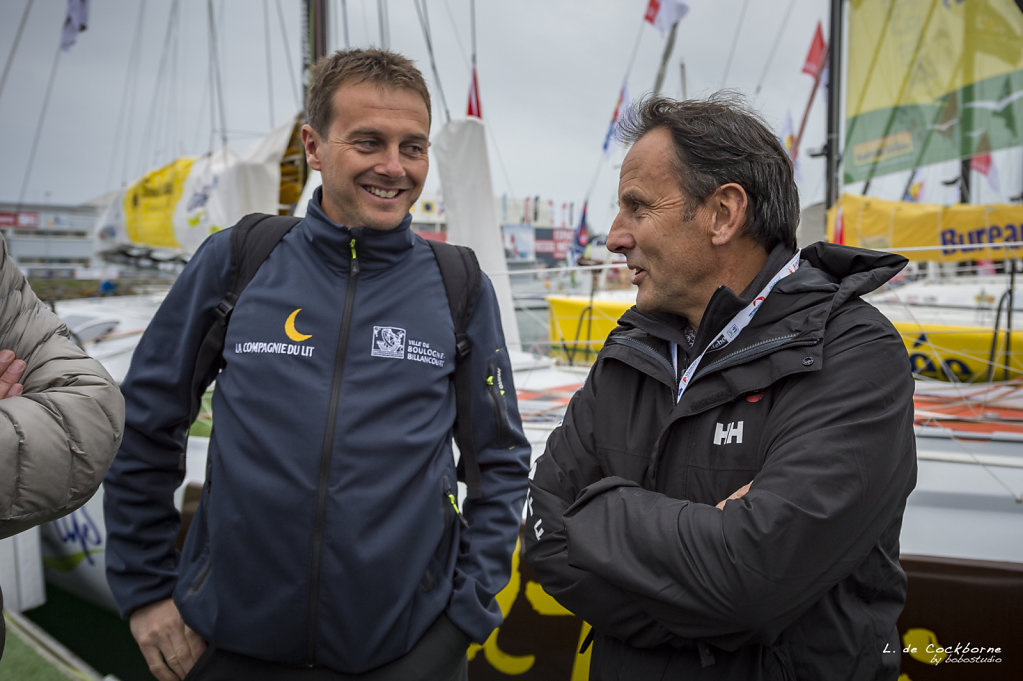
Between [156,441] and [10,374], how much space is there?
560 mm

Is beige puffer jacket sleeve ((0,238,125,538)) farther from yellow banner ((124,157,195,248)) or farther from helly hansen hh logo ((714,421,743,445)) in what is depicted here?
yellow banner ((124,157,195,248))

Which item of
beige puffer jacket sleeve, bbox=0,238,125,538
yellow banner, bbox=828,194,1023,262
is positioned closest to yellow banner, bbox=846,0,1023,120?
yellow banner, bbox=828,194,1023,262

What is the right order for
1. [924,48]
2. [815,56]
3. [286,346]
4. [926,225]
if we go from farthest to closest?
[815,56], [924,48], [926,225], [286,346]

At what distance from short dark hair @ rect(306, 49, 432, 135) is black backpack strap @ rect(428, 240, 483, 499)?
46cm

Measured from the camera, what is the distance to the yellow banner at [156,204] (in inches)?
245

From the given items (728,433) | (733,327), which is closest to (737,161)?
(733,327)

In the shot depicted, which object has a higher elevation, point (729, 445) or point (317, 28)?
point (317, 28)

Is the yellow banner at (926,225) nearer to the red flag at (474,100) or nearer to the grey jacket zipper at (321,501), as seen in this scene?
the red flag at (474,100)

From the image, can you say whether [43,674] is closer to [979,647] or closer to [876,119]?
[979,647]

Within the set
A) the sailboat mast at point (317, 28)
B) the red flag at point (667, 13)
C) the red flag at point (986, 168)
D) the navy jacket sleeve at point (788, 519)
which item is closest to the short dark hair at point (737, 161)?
the navy jacket sleeve at point (788, 519)

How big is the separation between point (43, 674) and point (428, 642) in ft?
6.52

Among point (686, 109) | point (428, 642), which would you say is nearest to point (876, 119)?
point (686, 109)

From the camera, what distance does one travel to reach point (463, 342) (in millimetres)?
1771

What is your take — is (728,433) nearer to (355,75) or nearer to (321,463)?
(321,463)
